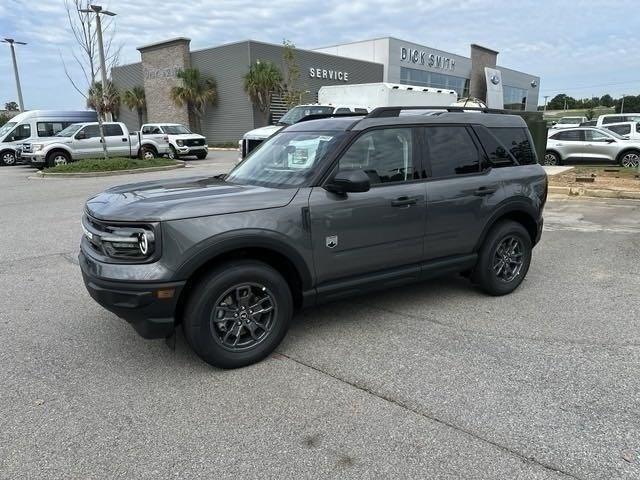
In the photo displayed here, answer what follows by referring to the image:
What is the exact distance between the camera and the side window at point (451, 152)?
457cm

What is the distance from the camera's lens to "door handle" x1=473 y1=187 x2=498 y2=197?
4.75 metres

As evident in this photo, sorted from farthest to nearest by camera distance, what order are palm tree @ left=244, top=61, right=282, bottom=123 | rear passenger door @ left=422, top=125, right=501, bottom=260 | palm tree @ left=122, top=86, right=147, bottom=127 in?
palm tree @ left=122, top=86, right=147, bottom=127, palm tree @ left=244, top=61, right=282, bottom=123, rear passenger door @ left=422, top=125, right=501, bottom=260

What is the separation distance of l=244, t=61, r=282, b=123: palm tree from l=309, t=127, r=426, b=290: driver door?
1143 inches

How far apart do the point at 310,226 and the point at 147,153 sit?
64.8 ft

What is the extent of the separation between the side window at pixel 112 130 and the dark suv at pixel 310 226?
58.1 feet

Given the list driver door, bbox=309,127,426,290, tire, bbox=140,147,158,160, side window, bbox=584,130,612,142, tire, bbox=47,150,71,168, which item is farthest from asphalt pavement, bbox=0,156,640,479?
tire, bbox=140,147,158,160

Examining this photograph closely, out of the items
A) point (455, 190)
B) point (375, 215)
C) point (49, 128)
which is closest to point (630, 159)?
point (455, 190)

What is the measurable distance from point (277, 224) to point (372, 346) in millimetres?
1268

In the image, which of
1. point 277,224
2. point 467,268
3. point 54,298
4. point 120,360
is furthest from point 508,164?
point 54,298

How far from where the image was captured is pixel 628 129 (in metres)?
18.7

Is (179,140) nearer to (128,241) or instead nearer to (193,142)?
(193,142)

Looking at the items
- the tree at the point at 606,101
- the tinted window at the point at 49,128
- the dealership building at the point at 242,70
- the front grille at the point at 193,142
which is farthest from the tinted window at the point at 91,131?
the tree at the point at 606,101

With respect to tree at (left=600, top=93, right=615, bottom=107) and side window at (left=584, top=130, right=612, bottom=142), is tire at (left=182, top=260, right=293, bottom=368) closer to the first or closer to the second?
side window at (left=584, top=130, right=612, bottom=142)

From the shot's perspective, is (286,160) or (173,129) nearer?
(286,160)
